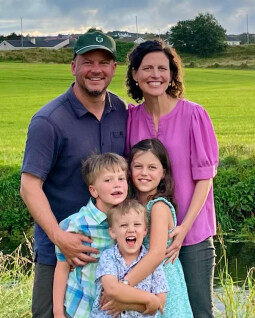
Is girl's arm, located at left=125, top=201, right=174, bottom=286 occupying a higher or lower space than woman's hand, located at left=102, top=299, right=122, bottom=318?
higher

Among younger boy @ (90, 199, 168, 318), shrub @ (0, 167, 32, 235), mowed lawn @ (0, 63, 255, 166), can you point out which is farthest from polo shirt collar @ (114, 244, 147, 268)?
shrub @ (0, 167, 32, 235)

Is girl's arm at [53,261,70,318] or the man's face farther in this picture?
the man's face

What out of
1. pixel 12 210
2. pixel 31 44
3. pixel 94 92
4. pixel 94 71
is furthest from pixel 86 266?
pixel 31 44

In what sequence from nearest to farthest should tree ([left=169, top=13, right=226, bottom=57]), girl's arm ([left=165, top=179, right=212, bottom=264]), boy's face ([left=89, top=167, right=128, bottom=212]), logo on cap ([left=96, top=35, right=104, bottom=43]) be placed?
boy's face ([left=89, top=167, right=128, bottom=212]) < girl's arm ([left=165, top=179, right=212, bottom=264]) < logo on cap ([left=96, top=35, right=104, bottom=43]) < tree ([left=169, top=13, right=226, bottom=57])

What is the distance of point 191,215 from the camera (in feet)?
12.4

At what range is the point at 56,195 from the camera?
156 inches

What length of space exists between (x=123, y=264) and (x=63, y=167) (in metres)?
0.68

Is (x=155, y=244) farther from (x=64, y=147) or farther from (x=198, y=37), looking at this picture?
(x=198, y=37)

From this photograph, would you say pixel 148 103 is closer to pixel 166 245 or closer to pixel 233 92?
pixel 166 245

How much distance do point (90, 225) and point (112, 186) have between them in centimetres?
24

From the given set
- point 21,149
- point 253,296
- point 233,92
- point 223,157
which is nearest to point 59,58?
point 233,92

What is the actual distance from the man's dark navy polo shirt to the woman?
7.8 inches

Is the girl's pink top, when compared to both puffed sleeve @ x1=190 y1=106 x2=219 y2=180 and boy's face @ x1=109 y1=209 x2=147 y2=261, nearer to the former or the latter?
puffed sleeve @ x1=190 y1=106 x2=219 y2=180

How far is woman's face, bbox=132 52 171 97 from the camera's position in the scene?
3.91m
